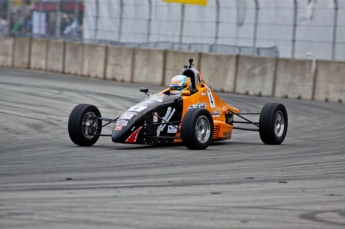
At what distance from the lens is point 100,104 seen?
1961cm

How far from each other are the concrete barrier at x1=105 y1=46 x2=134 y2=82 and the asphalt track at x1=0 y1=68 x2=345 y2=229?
11287mm

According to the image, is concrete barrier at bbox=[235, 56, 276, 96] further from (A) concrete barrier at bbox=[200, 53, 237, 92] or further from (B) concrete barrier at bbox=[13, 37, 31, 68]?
(B) concrete barrier at bbox=[13, 37, 31, 68]

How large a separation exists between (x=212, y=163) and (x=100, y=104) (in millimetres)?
9506

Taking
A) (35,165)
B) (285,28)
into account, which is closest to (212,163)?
(35,165)

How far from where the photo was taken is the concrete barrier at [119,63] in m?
27.9

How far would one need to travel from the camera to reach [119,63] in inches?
1110

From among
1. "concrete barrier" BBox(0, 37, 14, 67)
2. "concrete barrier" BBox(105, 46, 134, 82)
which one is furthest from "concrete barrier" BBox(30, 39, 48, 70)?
"concrete barrier" BBox(105, 46, 134, 82)

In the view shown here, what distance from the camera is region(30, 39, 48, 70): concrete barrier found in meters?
31.3

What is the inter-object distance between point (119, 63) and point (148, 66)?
58.9 inches

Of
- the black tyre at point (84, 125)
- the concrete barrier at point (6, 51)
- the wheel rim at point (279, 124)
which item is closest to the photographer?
the black tyre at point (84, 125)

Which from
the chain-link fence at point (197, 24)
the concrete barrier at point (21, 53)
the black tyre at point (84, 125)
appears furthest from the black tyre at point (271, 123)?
the concrete barrier at point (21, 53)

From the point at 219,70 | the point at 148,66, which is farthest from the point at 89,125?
the point at 148,66

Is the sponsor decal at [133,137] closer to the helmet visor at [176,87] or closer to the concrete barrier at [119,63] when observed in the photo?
the helmet visor at [176,87]

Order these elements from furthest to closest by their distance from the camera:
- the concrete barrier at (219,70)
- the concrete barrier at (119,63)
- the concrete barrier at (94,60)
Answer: the concrete barrier at (94,60)
the concrete barrier at (119,63)
the concrete barrier at (219,70)
